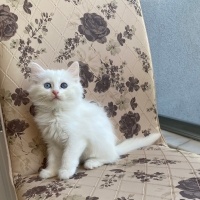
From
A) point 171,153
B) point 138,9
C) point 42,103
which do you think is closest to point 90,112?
point 42,103

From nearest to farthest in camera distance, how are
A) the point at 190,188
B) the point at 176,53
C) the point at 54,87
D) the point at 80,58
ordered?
the point at 190,188 → the point at 54,87 → the point at 80,58 → the point at 176,53

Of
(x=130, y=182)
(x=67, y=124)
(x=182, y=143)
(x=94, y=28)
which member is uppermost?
(x=94, y=28)

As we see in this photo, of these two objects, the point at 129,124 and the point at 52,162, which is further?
the point at 129,124

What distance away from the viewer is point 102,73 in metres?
0.87

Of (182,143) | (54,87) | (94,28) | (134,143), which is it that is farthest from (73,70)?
(182,143)

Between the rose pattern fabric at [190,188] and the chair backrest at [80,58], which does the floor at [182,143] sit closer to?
the chair backrest at [80,58]

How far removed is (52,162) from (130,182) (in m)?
0.22

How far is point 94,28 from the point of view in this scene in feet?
2.83

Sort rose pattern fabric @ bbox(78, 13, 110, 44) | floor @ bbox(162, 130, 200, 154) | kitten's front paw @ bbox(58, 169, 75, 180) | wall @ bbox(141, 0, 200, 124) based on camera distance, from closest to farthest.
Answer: kitten's front paw @ bbox(58, 169, 75, 180) → rose pattern fabric @ bbox(78, 13, 110, 44) → floor @ bbox(162, 130, 200, 154) → wall @ bbox(141, 0, 200, 124)

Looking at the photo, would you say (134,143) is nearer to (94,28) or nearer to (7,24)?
(94,28)

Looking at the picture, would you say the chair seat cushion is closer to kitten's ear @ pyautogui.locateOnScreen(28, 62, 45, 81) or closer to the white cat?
the white cat

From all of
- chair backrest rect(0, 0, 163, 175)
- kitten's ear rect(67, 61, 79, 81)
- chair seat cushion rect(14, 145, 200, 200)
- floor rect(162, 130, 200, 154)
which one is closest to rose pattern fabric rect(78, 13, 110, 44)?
chair backrest rect(0, 0, 163, 175)

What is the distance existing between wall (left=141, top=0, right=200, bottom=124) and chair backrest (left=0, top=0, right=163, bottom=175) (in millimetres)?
338

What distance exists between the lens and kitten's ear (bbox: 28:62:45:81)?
736 mm
